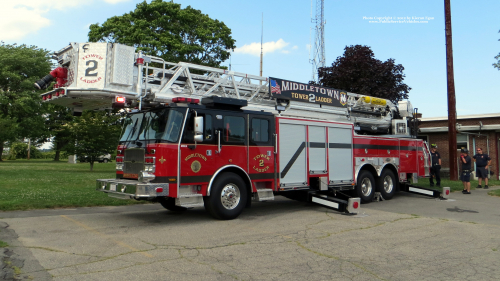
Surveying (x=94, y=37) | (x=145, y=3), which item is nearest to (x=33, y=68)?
(x=94, y=37)

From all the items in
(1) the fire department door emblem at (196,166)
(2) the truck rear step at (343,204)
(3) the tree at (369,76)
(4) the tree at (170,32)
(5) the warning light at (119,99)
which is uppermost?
(4) the tree at (170,32)

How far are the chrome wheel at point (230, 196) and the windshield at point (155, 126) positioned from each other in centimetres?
157

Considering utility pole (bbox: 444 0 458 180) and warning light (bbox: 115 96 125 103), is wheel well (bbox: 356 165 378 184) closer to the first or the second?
warning light (bbox: 115 96 125 103)

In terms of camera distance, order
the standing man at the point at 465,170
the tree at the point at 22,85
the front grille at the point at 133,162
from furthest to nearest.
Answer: the tree at the point at 22,85, the standing man at the point at 465,170, the front grille at the point at 133,162

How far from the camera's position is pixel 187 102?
8008 mm

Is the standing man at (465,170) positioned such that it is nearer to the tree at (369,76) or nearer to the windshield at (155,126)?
the tree at (369,76)

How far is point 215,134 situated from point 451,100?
1413 centimetres

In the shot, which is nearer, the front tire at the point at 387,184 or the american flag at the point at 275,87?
the american flag at the point at 275,87

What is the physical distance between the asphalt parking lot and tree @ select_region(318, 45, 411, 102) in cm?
1239

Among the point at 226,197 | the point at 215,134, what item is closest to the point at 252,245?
the point at 226,197

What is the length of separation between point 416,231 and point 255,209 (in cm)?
413

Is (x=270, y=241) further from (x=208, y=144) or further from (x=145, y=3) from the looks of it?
(x=145, y=3)

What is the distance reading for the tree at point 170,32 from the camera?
85.6ft

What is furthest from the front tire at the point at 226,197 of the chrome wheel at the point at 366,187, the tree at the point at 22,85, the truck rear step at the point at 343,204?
the tree at the point at 22,85
